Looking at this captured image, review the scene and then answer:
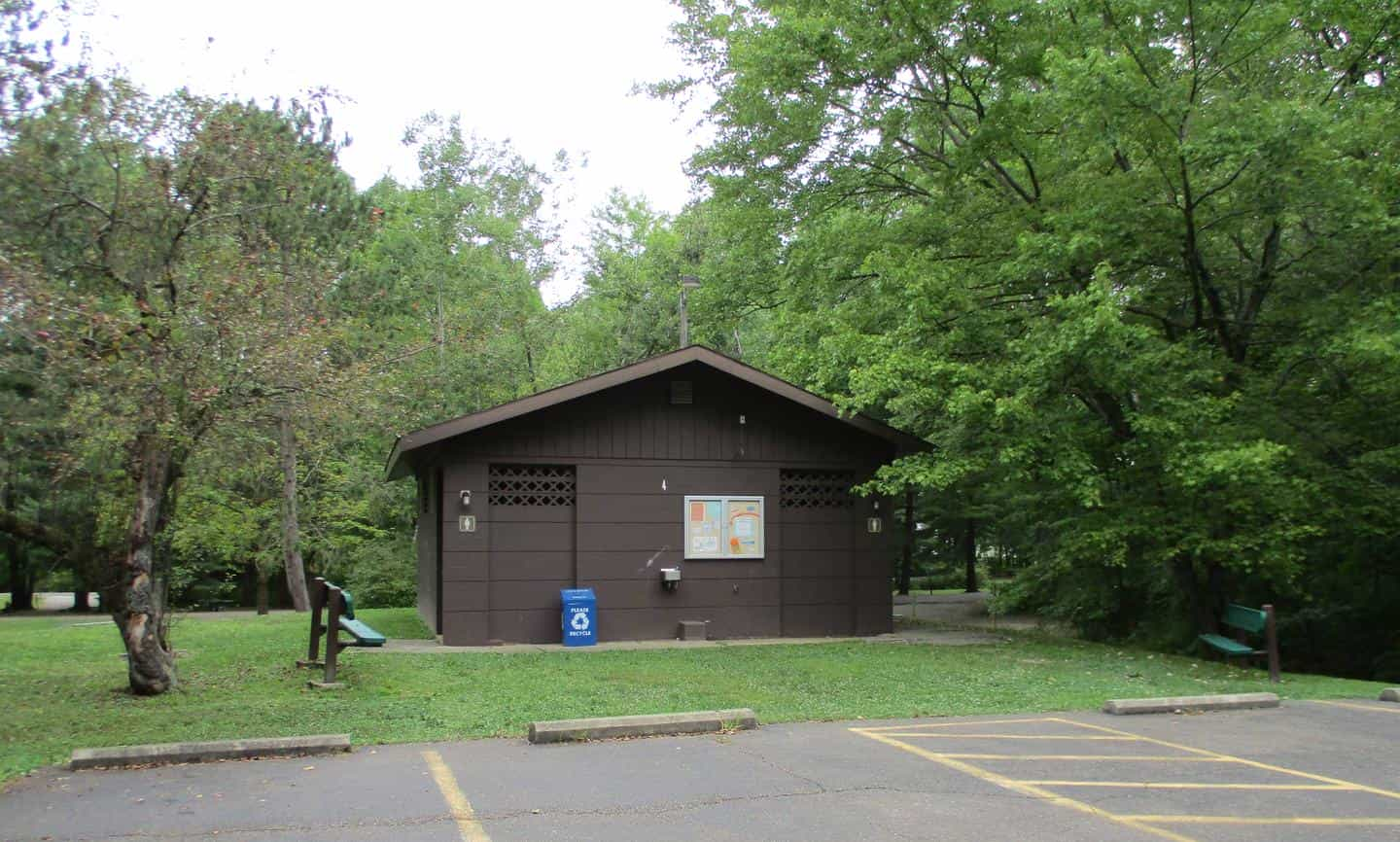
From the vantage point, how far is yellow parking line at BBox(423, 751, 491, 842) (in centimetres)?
539

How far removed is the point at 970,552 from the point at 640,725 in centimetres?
2537

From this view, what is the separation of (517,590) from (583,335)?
2126cm

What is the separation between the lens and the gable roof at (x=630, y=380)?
535 inches

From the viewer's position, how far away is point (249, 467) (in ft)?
35.5

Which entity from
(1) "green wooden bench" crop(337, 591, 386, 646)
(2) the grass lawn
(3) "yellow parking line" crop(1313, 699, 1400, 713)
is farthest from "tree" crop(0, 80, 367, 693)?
(3) "yellow parking line" crop(1313, 699, 1400, 713)

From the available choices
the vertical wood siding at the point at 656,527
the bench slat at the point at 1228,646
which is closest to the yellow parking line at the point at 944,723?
the bench slat at the point at 1228,646

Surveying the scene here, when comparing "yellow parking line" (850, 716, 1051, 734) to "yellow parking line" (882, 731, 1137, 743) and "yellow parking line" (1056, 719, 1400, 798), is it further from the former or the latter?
"yellow parking line" (1056, 719, 1400, 798)

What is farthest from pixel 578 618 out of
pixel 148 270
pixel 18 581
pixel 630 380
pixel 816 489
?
pixel 18 581

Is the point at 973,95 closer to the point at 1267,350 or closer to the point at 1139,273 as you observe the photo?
the point at 1139,273

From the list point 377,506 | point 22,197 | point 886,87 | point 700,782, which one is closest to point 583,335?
point 377,506

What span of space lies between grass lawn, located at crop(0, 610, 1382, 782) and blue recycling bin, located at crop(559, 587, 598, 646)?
1.01 metres

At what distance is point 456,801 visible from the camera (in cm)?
603

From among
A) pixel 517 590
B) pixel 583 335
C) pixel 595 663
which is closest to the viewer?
pixel 595 663

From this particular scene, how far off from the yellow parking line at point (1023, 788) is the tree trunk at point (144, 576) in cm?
643
